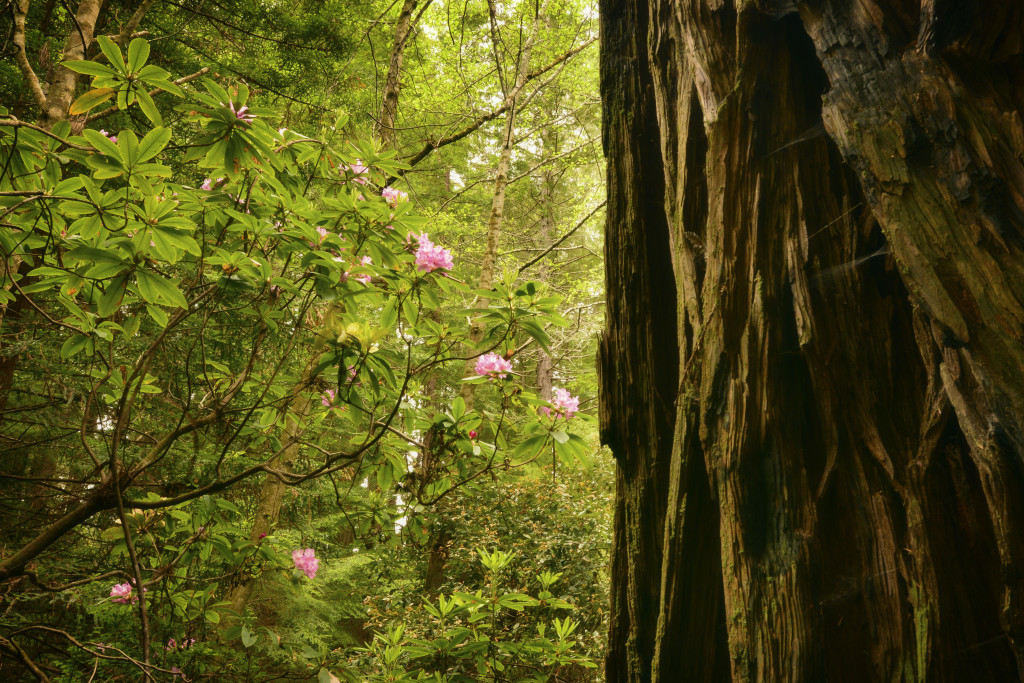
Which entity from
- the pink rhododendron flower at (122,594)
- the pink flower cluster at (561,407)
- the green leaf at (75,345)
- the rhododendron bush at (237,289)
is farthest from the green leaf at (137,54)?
the pink rhododendron flower at (122,594)

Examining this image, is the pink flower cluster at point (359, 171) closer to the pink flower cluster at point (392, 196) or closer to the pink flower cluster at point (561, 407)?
the pink flower cluster at point (392, 196)

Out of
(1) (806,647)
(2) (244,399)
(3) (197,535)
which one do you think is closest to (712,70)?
(1) (806,647)

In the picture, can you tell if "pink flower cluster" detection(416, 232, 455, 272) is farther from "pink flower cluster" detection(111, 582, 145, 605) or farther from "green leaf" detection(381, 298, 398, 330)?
"pink flower cluster" detection(111, 582, 145, 605)

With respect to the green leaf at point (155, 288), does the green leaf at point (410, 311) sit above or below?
above

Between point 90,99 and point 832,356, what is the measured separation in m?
1.97

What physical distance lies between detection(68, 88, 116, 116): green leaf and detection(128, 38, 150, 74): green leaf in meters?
0.09

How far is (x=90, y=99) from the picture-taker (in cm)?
161

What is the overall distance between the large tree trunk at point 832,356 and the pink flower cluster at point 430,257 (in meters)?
0.88

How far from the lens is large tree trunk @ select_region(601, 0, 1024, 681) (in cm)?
71

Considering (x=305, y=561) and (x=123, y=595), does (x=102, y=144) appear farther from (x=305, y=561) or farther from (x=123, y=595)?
(x=305, y=561)

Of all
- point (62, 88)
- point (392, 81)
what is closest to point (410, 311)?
point (62, 88)

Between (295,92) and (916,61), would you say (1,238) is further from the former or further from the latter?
(295,92)

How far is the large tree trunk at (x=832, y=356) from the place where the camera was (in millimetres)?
706

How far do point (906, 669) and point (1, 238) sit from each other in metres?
2.24
